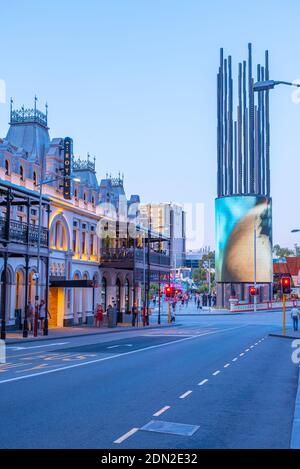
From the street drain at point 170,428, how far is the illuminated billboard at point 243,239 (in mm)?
84012

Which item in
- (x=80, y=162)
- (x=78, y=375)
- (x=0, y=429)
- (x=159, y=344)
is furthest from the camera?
(x=80, y=162)

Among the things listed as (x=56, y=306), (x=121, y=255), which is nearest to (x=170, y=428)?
(x=56, y=306)

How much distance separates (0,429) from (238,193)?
300 ft

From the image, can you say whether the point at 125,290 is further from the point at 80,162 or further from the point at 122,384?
the point at 122,384

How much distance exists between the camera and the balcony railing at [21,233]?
32.9 metres

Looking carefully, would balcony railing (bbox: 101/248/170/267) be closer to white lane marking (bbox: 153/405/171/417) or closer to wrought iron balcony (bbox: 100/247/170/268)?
wrought iron balcony (bbox: 100/247/170/268)

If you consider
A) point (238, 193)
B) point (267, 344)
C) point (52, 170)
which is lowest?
point (267, 344)

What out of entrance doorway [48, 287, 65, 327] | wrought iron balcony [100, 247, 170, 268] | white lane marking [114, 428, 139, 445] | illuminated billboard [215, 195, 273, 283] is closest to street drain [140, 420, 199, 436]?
white lane marking [114, 428, 139, 445]

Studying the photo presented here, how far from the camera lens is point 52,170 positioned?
45.2 meters

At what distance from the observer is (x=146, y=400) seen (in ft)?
42.7

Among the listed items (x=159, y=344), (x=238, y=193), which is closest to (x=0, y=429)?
(x=159, y=344)

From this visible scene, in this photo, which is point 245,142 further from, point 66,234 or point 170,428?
point 170,428

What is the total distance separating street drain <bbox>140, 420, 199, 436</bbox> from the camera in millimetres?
9903

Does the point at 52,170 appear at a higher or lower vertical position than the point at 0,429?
higher
